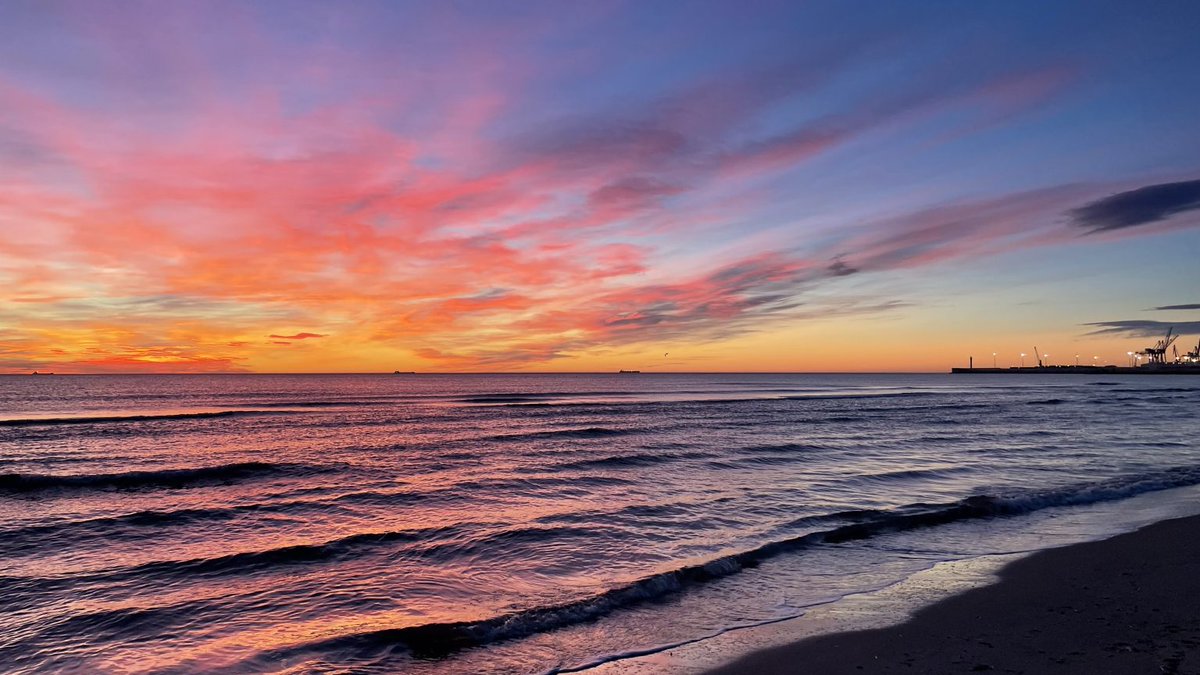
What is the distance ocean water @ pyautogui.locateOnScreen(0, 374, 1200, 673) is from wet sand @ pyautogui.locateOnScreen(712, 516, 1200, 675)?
149 centimetres

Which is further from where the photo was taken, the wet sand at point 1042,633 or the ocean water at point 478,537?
the ocean water at point 478,537

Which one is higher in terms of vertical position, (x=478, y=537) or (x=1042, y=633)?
(x=1042, y=633)

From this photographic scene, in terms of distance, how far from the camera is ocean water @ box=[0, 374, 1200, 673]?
8719 mm

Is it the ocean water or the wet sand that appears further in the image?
the ocean water

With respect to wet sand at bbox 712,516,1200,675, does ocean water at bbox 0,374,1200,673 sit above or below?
below

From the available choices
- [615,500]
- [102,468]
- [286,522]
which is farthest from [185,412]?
[615,500]

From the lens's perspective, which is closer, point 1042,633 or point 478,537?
point 1042,633

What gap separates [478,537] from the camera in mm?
14422

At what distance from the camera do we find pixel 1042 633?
7.99 metres

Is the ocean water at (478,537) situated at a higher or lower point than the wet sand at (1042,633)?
lower

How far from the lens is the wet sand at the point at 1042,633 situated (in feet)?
23.2

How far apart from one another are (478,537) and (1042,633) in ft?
34.8

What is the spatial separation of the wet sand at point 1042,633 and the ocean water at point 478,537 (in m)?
1.49

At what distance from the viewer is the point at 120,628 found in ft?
30.1
